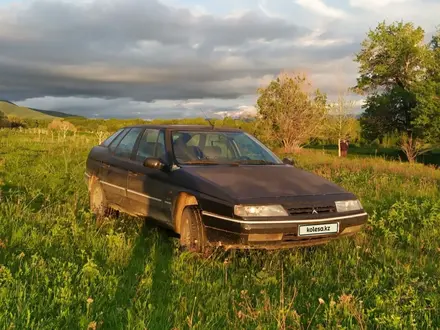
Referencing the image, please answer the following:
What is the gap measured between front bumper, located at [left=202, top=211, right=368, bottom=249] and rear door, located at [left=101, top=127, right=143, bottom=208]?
2304mm

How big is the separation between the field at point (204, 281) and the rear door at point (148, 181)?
0.38 m

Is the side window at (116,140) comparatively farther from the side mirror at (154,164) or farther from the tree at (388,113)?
the tree at (388,113)

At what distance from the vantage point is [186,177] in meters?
5.45

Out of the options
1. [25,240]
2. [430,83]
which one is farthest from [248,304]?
[430,83]

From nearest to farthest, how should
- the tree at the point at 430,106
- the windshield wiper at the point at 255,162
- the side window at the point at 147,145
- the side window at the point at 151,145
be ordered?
the windshield wiper at the point at 255,162
the side window at the point at 151,145
the side window at the point at 147,145
the tree at the point at 430,106

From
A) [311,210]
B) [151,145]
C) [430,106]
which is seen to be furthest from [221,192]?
[430,106]

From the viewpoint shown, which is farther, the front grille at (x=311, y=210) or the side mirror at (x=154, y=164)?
the side mirror at (x=154, y=164)

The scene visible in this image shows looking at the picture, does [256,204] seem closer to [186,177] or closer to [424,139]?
[186,177]

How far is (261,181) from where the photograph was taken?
5297 mm

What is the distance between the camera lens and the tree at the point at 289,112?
4122cm

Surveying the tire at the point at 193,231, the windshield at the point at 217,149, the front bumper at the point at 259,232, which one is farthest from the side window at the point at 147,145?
the front bumper at the point at 259,232

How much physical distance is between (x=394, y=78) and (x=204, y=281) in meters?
42.6

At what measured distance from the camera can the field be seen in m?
3.35

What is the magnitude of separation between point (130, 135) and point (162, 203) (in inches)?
81.1
